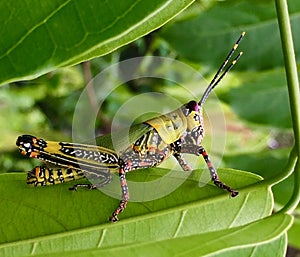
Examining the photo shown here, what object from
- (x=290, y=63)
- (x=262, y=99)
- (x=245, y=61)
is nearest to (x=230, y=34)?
(x=245, y=61)

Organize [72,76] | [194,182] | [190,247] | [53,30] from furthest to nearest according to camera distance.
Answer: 1. [72,76]
2. [194,182]
3. [190,247]
4. [53,30]

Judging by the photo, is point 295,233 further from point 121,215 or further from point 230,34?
point 121,215

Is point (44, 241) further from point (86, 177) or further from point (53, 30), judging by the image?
point (53, 30)

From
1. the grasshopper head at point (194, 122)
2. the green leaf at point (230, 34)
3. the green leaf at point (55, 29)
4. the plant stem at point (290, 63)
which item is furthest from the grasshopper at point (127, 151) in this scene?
the green leaf at point (230, 34)

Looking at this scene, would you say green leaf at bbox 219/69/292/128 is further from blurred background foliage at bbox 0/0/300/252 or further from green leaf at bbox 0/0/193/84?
green leaf at bbox 0/0/193/84

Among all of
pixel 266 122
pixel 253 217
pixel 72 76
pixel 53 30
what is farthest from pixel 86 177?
pixel 72 76

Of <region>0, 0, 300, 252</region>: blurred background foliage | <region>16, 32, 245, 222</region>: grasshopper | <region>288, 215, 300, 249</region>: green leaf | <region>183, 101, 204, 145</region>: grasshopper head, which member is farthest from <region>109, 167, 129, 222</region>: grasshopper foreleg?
<region>288, 215, 300, 249</region>: green leaf

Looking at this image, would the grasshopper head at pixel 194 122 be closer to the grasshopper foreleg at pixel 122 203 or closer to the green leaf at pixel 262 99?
the grasshopper foreleg at pixel 122 203
